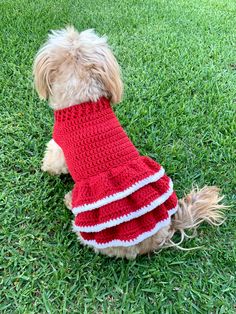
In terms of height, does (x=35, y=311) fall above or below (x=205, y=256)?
below

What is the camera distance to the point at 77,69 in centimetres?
209

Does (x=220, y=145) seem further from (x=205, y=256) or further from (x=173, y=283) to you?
(x=173, y=283)

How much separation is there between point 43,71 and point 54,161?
615mm

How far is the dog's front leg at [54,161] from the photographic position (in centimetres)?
244

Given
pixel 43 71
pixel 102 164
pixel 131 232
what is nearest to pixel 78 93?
pixel 43 71

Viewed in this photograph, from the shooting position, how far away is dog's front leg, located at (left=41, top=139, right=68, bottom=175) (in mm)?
2438

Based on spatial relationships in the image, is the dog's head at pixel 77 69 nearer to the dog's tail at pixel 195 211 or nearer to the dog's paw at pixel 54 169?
the dog's paw at pixel 54 169

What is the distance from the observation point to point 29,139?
2822 mm

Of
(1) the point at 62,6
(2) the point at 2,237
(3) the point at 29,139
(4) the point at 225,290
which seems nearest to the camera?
(4) the point at 225,290

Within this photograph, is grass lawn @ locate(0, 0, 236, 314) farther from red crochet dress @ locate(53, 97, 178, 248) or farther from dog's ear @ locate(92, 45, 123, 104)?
dog's ear @ locate(92, 45, 123, 104)

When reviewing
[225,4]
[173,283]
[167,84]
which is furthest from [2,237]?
[225,4]

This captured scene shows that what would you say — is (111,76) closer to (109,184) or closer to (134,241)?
(109,184)

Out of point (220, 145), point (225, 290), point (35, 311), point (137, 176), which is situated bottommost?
point (35, 311)

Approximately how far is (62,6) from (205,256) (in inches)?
144
